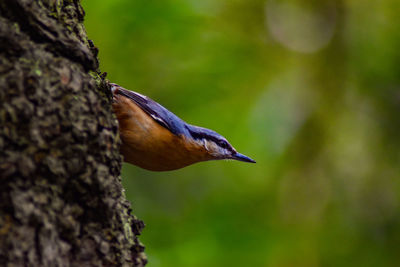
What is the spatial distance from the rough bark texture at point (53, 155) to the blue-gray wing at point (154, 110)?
1725 millimetres

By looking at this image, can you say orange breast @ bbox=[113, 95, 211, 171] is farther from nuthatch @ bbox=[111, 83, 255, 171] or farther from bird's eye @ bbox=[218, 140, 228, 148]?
bird's eye @ bbox=[218, 140, 228, 148]

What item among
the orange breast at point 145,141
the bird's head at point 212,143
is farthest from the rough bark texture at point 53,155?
the bird's head at point 212,143

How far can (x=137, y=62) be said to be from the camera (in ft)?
17.8

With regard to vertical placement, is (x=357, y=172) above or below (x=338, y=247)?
above

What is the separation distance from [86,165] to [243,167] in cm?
419

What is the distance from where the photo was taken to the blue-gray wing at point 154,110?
4255 millimetres

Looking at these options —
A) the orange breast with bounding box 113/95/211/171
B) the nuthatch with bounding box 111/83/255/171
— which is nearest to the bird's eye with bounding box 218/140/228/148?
the nuthatch with bounding box 111/83/255/171

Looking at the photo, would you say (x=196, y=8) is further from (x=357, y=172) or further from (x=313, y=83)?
(x=357, y=172)

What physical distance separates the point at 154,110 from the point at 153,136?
0.78ft

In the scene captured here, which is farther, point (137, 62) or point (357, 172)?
point (357, 172)

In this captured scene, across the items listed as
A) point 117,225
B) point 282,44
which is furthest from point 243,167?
point 117,225

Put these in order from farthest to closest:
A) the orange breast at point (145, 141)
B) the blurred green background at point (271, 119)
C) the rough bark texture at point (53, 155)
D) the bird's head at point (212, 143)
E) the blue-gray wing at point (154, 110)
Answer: the blurred green background at point (271, 119)
the bird's head at point (212, 143)
the blue-gray wing at point (154, 110)
the orange breast at point (145, 141)
the rough bark texture at point (53, 155)

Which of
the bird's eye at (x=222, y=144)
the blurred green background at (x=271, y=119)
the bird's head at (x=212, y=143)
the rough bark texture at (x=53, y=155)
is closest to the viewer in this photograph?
the rough bark texture at (x=53, y=155)

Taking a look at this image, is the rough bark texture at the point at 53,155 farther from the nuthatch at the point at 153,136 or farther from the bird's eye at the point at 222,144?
the bird's eye at the point at 222,144
